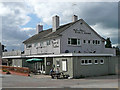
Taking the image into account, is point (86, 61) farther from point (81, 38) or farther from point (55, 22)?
point (55, 22)

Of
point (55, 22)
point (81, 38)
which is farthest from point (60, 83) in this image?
point (55, 22)

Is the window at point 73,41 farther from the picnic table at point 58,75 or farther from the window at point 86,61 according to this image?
the picnic table at point 58,75

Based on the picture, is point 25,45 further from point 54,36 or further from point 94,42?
point 94,42

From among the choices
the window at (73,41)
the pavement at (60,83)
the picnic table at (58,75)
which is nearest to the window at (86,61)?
the picnic table at (58,75)

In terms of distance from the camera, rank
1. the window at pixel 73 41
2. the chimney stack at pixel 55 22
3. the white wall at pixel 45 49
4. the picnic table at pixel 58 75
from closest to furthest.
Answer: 1. the picnic table at pixel 58 75
2. the white wall at pixel 45 49
3. the window at pixel 73 41
4. the chimney stack at pixel 55 22

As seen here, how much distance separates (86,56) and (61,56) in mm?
3376

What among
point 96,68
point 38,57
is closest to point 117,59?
point 96,68

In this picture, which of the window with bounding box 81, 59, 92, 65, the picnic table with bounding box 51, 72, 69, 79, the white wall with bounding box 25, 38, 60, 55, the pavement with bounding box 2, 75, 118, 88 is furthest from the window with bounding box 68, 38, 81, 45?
the pavement with bounding box 2, 75, 118, 88

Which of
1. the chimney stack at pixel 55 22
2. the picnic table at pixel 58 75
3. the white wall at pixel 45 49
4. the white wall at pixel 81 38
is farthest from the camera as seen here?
the chimney stack at pixel 55 22

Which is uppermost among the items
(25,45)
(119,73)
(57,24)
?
(57,24)

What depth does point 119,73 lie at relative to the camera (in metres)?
29.1

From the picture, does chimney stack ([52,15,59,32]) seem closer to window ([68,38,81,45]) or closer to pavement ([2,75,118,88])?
window ([68,38,81,45])

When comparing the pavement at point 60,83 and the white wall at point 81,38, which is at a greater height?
the white wall at point 81,38

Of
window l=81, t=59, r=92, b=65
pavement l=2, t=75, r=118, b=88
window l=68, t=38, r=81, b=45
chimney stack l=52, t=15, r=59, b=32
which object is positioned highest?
chimney stack l=52, t=15, r=59, b=32
